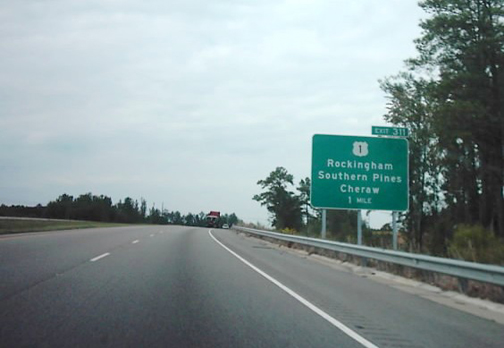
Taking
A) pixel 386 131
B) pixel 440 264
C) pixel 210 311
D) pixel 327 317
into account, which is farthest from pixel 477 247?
pixel 210 311

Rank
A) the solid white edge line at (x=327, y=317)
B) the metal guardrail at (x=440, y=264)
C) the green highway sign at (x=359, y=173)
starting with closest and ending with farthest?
the solid white edge line at (x=327, y=317) < the metal guardrail at (x=440, y=264) < the green highway sign at (x=359, y=173)

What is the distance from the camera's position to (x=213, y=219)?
87250 millimetres

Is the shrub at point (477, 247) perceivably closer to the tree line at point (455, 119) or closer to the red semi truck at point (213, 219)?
the tree line at point (455, 119)

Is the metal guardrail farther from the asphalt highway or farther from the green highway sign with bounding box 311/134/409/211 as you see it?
the green highway sign with bounding box 311/134/409/211

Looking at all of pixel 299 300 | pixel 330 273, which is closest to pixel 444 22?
pixel 330 273

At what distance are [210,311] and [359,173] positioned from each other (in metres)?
15.4

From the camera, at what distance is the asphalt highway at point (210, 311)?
23.9ft

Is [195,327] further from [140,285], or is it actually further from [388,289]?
[388,289]

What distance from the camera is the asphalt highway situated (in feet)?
23.9

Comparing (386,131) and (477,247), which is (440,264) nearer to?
(477,247)

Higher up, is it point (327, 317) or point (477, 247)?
point (477, 247)

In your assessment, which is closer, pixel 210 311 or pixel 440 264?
pixel 210 311

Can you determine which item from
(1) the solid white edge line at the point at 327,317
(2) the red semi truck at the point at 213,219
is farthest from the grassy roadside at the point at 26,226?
(2) the red semi truck at the point at 213,219

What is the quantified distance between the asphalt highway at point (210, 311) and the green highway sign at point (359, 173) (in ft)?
26.0
